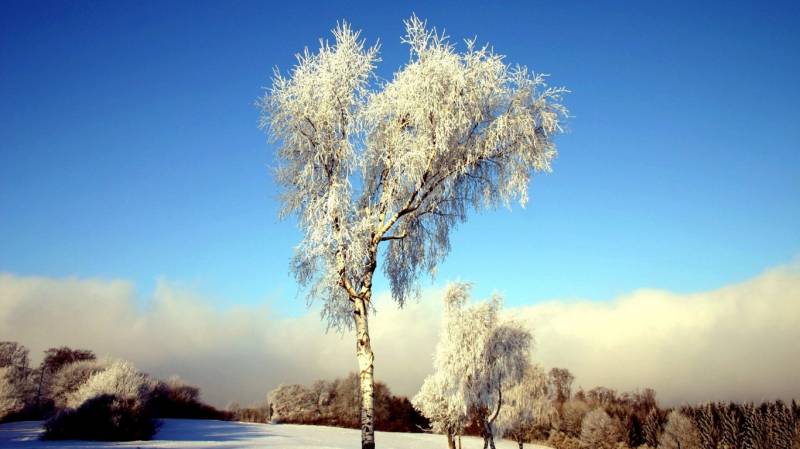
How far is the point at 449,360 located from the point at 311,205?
14.2m

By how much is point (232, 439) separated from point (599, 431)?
83.3 feet

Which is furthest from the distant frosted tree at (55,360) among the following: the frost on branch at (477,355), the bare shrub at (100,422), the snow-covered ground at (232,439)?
the frost on branch at (477,355)

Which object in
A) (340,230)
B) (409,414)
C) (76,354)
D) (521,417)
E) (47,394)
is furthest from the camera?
(409,414)

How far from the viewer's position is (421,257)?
15.4 metres

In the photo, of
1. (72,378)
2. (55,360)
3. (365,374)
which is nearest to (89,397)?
(72,378)

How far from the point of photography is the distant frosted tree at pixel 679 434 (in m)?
28.9

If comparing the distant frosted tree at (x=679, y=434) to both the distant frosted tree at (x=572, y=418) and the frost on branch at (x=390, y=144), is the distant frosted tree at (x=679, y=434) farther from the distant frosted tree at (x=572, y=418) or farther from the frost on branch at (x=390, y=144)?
the frost on branch at (x=390, y=144)

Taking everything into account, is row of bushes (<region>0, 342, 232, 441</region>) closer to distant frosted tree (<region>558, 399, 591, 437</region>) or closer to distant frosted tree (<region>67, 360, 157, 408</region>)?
distant frosted tree (<region>67, 360, 157, 408</region>)

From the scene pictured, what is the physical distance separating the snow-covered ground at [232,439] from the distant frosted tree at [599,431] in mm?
3881

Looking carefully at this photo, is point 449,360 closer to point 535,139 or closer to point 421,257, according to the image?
point 421,257

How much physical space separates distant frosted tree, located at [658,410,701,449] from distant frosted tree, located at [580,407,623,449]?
6697mm

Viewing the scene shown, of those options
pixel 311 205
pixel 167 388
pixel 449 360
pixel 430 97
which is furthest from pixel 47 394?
pixel 430 97

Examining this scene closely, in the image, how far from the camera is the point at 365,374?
12.8m

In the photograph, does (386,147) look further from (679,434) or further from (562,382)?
(562,382)
